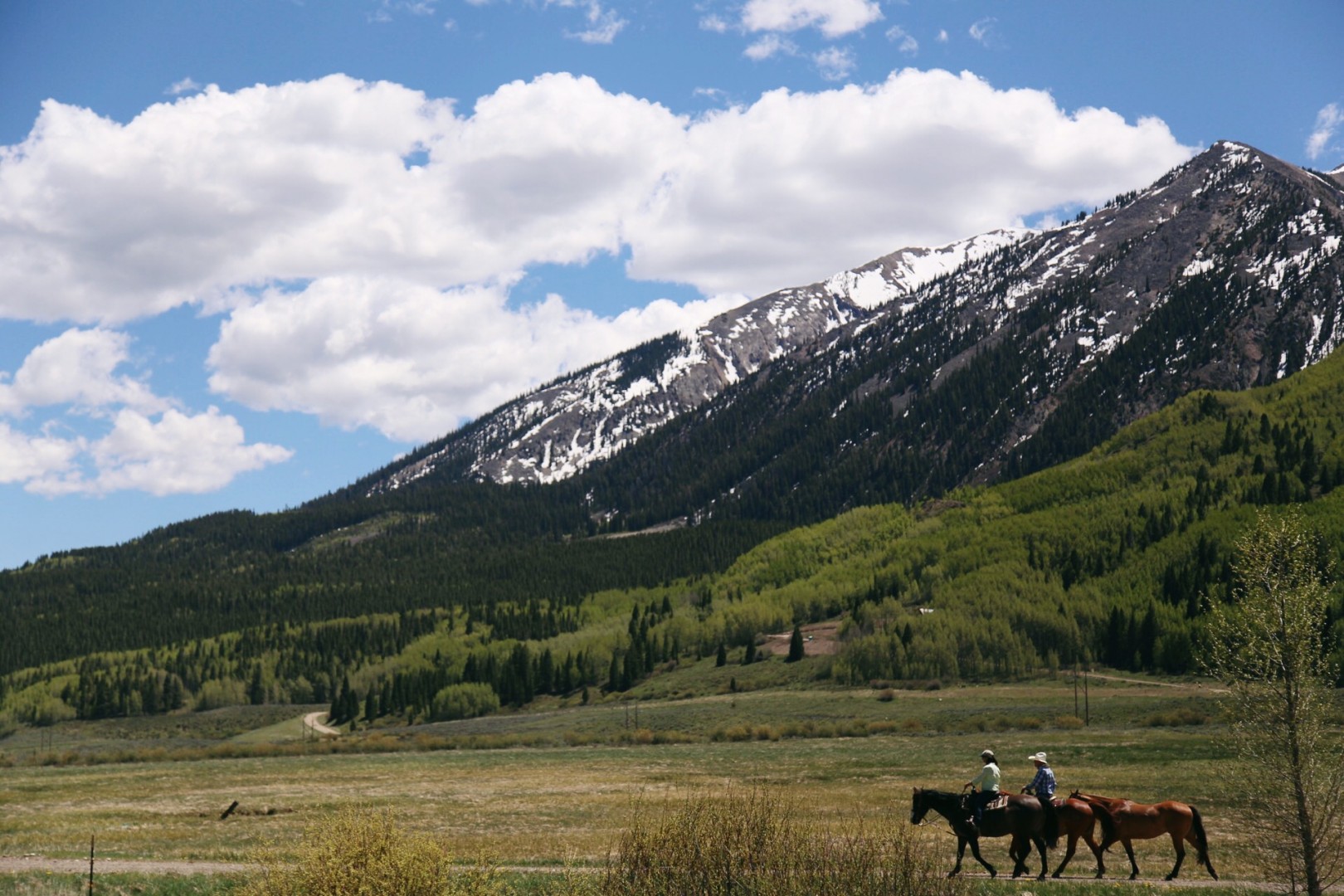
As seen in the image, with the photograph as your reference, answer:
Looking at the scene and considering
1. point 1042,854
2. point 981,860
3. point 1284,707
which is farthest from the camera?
point 1042,854

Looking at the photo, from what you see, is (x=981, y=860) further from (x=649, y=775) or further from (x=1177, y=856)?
(x=649, y=775)

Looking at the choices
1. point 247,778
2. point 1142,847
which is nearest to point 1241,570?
point 1142,847

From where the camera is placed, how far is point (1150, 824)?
1138 inches

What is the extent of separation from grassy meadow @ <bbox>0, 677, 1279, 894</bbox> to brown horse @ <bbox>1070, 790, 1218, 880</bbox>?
110 centimetres

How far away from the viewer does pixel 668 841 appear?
1938 cm

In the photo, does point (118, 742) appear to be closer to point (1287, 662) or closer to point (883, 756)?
point (883, 756)

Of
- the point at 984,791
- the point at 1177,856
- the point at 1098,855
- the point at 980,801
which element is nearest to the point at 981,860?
the point at 980,801

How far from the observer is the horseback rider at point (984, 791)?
2867 cm

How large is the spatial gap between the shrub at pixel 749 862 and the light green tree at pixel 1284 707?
9.95 metres

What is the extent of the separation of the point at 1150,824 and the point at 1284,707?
594 cm

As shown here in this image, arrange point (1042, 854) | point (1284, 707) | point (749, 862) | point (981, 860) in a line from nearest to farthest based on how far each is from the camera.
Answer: point (749, 862) < point (1284, 707) < point (981, 860) < point (1042, 854)

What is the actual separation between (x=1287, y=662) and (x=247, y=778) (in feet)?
220

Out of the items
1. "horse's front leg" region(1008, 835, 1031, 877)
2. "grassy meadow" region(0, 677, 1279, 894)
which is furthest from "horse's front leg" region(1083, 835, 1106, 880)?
A: "horse's front leg" region(1008, 835, 1031, 877)

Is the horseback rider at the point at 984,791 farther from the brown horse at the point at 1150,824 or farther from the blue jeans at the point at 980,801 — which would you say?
the brown horse at the point at 1150,824
